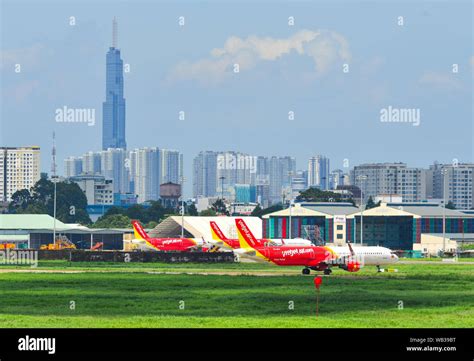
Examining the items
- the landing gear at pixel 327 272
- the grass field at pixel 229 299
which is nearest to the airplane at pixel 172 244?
the landing gear at pixel 327 272

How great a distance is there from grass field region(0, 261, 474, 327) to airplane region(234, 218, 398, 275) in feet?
8.50

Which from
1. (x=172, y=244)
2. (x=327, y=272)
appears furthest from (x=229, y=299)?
(x=172, y=244)

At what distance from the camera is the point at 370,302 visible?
72312 mm

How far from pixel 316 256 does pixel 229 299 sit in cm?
3669

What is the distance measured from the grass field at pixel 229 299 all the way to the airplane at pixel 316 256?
2590 millimetres

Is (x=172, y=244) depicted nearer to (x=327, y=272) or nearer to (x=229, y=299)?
(x=327, y=272)

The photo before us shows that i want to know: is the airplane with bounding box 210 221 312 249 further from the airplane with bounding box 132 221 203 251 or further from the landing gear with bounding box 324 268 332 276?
the landing gear with bounding box 324 268 332 276

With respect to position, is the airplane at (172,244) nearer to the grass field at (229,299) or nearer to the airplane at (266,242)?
the airplane at (266,242)

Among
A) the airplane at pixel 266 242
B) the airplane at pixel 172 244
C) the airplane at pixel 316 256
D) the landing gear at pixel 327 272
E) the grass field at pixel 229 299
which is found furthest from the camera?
the airplane at pixel 172 244

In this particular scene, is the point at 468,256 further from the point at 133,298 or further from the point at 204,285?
the point at 133,298

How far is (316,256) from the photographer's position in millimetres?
109562

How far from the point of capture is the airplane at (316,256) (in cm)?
10988
